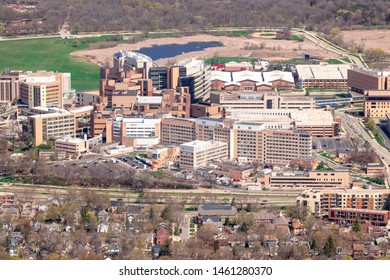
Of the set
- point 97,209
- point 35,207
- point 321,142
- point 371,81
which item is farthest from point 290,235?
point 371,81

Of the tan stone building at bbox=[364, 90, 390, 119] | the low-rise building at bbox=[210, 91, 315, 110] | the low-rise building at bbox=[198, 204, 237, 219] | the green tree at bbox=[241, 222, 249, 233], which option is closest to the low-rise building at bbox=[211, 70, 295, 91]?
the low-rise building at bbox=[210, 91, 315, 110]

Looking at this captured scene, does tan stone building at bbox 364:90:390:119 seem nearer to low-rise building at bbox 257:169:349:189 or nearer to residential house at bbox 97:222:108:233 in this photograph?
low-rise building at bbox 257:169:349:189

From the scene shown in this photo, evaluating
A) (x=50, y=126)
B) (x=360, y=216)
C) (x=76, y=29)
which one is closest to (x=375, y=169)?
(x=360, y=216)

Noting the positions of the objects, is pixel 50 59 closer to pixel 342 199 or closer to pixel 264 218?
pixel 342 199

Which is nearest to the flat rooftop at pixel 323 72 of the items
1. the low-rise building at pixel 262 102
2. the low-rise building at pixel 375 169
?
the low-rise building at pixel 262 102

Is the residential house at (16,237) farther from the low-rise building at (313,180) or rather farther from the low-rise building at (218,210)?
the low-rise building at (313,180)

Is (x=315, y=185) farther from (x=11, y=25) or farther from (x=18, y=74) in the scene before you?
(x=11, y=25)

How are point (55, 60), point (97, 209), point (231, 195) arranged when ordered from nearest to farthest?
point (97, 209) < point (231, 195) < point (55, 60)
